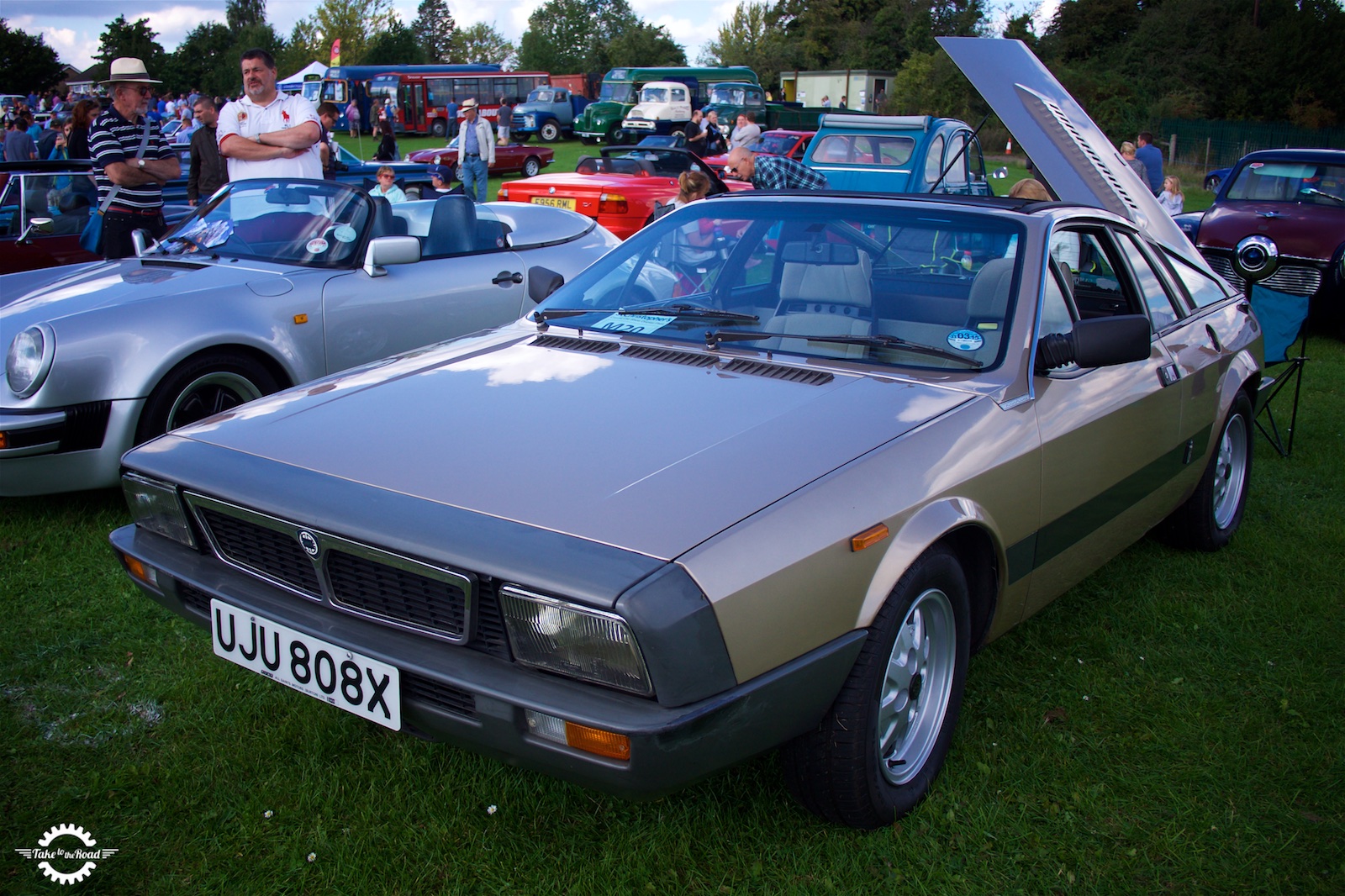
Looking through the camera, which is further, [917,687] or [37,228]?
[37,228]

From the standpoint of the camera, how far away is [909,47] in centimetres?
4991

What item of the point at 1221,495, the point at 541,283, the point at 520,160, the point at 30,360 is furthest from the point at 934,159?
the point at 520,160

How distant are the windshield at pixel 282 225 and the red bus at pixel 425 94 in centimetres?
3420

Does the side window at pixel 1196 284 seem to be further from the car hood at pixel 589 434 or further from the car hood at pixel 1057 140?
the car hood at pixel 589 434

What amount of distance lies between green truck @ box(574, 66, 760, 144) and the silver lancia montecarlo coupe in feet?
102

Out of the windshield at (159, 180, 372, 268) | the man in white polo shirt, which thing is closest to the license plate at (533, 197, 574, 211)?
the man in white polo shirt

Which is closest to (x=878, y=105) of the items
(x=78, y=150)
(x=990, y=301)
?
(x=78, y=150)

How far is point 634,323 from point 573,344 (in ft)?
0.65

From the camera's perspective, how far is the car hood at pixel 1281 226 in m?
8.36

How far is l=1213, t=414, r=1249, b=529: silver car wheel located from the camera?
401cm

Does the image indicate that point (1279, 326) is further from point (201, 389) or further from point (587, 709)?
point (201, 389)

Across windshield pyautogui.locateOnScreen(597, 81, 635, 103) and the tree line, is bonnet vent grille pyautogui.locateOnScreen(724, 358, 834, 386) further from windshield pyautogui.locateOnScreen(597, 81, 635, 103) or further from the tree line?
windshield pyautogui.locateOnScreen(597, 81, 635, 103)

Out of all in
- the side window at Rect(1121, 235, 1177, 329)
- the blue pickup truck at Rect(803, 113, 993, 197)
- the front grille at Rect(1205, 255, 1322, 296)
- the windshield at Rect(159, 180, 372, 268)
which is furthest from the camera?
the blue pickup truck at Rect(803, 113, 993, 197)

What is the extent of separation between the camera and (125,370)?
3.96 metres
